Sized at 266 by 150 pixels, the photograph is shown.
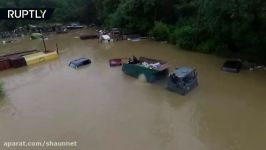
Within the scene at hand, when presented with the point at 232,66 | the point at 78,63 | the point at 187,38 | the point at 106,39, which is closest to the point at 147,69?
the point at 232,66

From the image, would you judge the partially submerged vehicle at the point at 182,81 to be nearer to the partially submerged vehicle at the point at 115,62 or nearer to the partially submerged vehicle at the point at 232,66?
the partially submerged vehicle at the point at 232,66

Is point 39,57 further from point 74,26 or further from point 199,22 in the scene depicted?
point 74,26

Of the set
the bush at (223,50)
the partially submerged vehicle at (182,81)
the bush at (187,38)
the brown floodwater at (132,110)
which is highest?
the bush at (187,38)

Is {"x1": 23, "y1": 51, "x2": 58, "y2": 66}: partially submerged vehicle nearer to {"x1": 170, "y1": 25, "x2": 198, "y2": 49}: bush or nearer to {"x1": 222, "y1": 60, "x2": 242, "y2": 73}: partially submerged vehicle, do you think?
{"x1": 170, "y1": 25, "x2": 198, "y2": 49}: bush

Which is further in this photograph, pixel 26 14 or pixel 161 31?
pixel 161 31

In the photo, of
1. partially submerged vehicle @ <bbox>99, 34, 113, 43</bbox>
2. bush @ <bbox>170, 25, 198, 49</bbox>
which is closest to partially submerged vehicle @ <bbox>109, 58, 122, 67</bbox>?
bush @ <bbox>170, 25, 198, 49</bbox>

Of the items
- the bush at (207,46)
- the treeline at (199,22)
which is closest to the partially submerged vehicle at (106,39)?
the treeline at (199,22)
